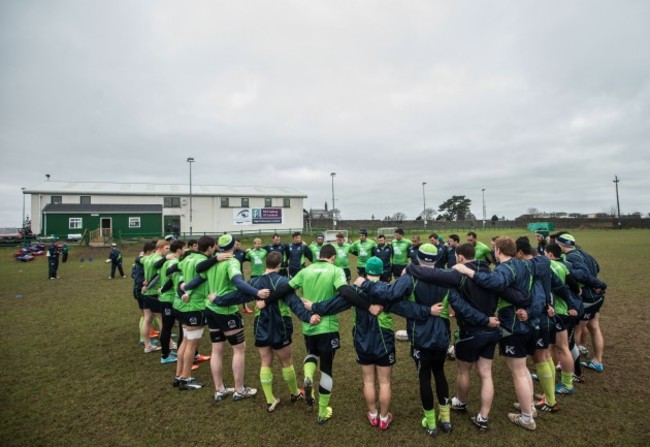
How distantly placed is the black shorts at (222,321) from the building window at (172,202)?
4170 centimetres

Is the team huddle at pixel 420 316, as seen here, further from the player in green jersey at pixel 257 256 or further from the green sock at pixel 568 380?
the player in green jersey at pixel 257 256

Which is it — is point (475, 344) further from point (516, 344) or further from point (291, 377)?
point (291, 377)

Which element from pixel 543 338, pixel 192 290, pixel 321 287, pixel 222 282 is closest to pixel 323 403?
pixel 321 287

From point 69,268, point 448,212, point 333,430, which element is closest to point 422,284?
point 333,430

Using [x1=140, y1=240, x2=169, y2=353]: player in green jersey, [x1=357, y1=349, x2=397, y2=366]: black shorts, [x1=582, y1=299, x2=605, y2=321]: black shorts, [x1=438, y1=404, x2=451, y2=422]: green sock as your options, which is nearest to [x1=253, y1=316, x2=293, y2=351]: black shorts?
[x1=357, y1=349, x2=397, y2=366]: black shorts

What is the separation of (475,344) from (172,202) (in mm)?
44904

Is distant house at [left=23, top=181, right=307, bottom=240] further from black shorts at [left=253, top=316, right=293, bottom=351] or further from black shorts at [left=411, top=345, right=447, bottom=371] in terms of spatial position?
black shorts at [left=411, top=345, right=447, bottom=371]

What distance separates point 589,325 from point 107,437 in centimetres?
828

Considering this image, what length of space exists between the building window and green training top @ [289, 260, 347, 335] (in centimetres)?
4280

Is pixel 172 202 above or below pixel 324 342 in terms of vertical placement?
above

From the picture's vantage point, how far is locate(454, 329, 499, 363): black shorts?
4059 millimetres

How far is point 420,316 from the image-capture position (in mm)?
3980

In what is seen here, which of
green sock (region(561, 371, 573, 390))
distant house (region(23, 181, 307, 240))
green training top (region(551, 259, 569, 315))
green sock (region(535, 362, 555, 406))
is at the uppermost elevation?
distant house (region(23, 181, 307, 240))

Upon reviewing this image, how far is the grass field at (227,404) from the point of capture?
4.10 meters
